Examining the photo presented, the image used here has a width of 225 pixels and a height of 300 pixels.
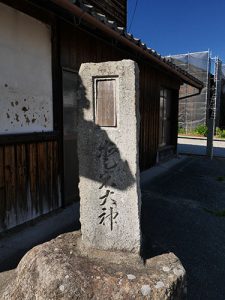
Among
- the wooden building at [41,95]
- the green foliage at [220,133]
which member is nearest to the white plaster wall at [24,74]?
the wooden building at [41,95]

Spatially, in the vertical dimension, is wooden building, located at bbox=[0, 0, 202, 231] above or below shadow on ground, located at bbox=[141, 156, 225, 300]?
above

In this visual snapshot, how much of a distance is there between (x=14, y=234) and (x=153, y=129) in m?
6.24

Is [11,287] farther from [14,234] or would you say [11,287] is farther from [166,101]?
[166,101]

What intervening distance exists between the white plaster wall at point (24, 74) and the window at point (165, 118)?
6.30 meters

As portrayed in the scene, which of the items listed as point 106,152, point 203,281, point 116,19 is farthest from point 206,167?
point 106,152

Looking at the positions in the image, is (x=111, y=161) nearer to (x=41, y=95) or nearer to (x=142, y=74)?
(x=41, y=95)

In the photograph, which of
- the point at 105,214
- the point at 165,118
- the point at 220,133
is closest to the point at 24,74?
the point at 105,214

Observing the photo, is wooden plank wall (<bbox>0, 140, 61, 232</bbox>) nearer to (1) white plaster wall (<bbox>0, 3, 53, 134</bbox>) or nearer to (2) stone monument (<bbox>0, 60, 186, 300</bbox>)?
(1) white plaster wall (<bbox>0, 3, 53, 134</bbox>)

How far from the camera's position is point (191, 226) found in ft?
14.6

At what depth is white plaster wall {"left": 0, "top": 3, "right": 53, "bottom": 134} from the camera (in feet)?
12.3

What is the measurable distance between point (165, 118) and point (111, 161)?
28.0ft

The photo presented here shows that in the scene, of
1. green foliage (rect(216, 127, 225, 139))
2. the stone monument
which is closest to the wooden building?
the stone monument

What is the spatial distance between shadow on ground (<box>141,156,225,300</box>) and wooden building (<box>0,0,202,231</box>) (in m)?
1.81

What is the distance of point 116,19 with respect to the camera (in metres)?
7.87
